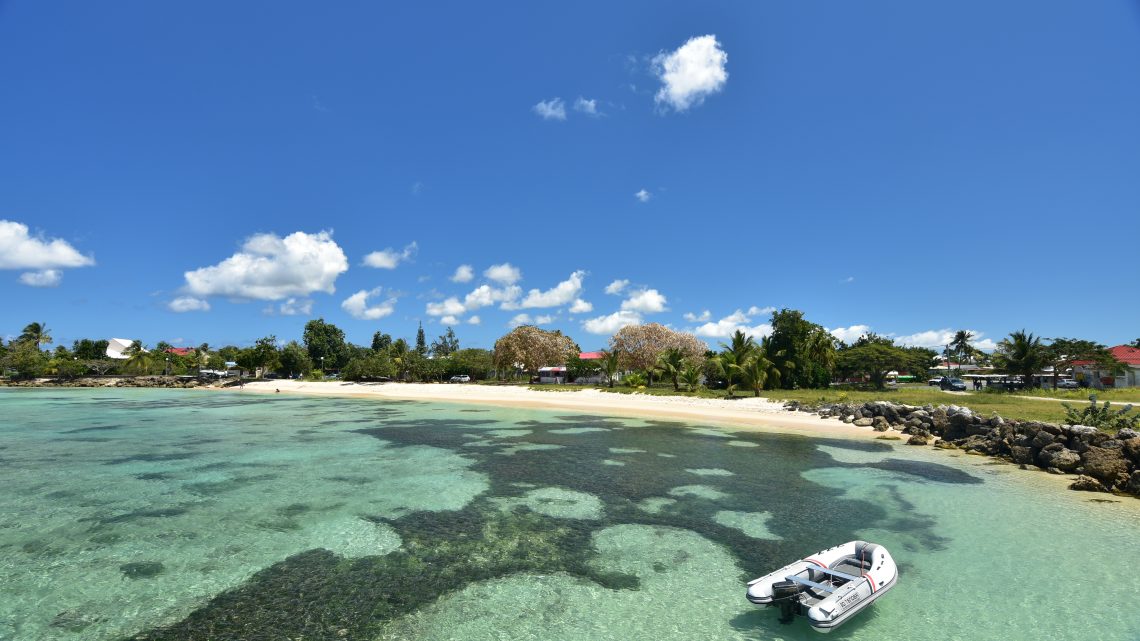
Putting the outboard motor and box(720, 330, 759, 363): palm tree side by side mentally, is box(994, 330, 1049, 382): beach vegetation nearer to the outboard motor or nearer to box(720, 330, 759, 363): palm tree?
box(720, 330, 759, 363): palm tree

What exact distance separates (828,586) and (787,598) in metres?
1.02

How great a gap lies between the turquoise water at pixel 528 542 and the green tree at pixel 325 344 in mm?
79741

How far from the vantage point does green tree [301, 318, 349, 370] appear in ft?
334

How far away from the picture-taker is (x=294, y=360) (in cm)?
9375

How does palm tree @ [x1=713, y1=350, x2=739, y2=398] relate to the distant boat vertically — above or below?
above

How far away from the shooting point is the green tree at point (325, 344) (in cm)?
10169

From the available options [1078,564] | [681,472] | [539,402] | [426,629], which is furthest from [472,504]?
[539,402]

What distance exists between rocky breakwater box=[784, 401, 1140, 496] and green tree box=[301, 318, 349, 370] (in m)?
96.9

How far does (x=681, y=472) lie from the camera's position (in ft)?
68.9

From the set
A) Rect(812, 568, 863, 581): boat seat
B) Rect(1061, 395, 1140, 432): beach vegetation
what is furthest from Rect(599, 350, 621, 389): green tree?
Rect(812, 568, 863, 581): boat seat

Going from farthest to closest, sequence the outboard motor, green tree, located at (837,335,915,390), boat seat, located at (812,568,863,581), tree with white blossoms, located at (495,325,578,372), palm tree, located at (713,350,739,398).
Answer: tree with white blossoms, located at (495,325,578,372) → green tree, located at (837,335,915,390) → palm tree, located at (713,350,739,398) → boat seat, located at (812,568,863,581) → the outboard motor

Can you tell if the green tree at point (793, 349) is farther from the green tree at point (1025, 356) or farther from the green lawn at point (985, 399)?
the green tree at point (1025, 356)

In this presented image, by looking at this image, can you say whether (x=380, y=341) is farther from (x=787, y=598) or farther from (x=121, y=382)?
(x=787, y=598)

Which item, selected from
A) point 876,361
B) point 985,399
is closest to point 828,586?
point 985,399
